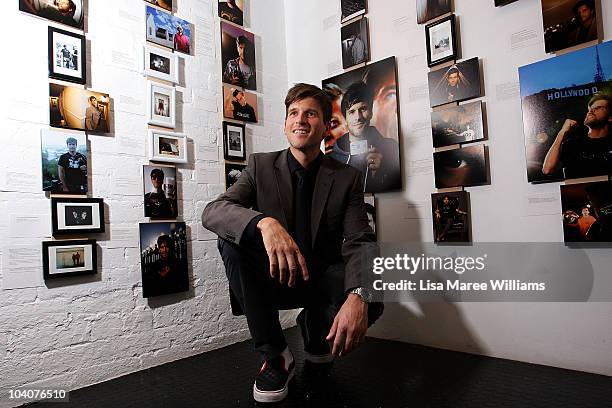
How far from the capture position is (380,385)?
1322 millimetres

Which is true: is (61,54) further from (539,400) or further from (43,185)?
(539,400)

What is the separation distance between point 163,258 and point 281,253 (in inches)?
30.0

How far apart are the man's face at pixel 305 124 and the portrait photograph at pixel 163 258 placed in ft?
2.20

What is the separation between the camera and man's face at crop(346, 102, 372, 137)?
1.98 m

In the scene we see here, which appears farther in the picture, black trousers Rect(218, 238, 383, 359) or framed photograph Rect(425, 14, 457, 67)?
framed photograph Rect(425, 14, 457, 67)

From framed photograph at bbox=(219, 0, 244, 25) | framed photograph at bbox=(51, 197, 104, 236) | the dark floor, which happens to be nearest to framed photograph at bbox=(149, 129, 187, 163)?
framed photograph at bbox=(51, 197, 104, 236)

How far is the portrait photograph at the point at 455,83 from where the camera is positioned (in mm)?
1614

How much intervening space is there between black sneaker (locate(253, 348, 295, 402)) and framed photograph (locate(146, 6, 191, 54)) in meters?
1.41

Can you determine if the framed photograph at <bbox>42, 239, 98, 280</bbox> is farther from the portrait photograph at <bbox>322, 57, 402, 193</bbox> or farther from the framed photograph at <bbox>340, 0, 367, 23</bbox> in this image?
the framed photograph at <bbox>340, 0, 367, 23</bbox>

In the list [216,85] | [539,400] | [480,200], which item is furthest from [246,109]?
[539,400]

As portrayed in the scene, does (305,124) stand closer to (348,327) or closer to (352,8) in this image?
(348,327)

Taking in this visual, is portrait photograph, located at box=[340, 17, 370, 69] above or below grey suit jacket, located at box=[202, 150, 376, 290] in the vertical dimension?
above

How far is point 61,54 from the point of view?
146cm

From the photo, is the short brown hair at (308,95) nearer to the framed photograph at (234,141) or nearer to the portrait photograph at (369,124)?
the portrait photograph at (369,124)
